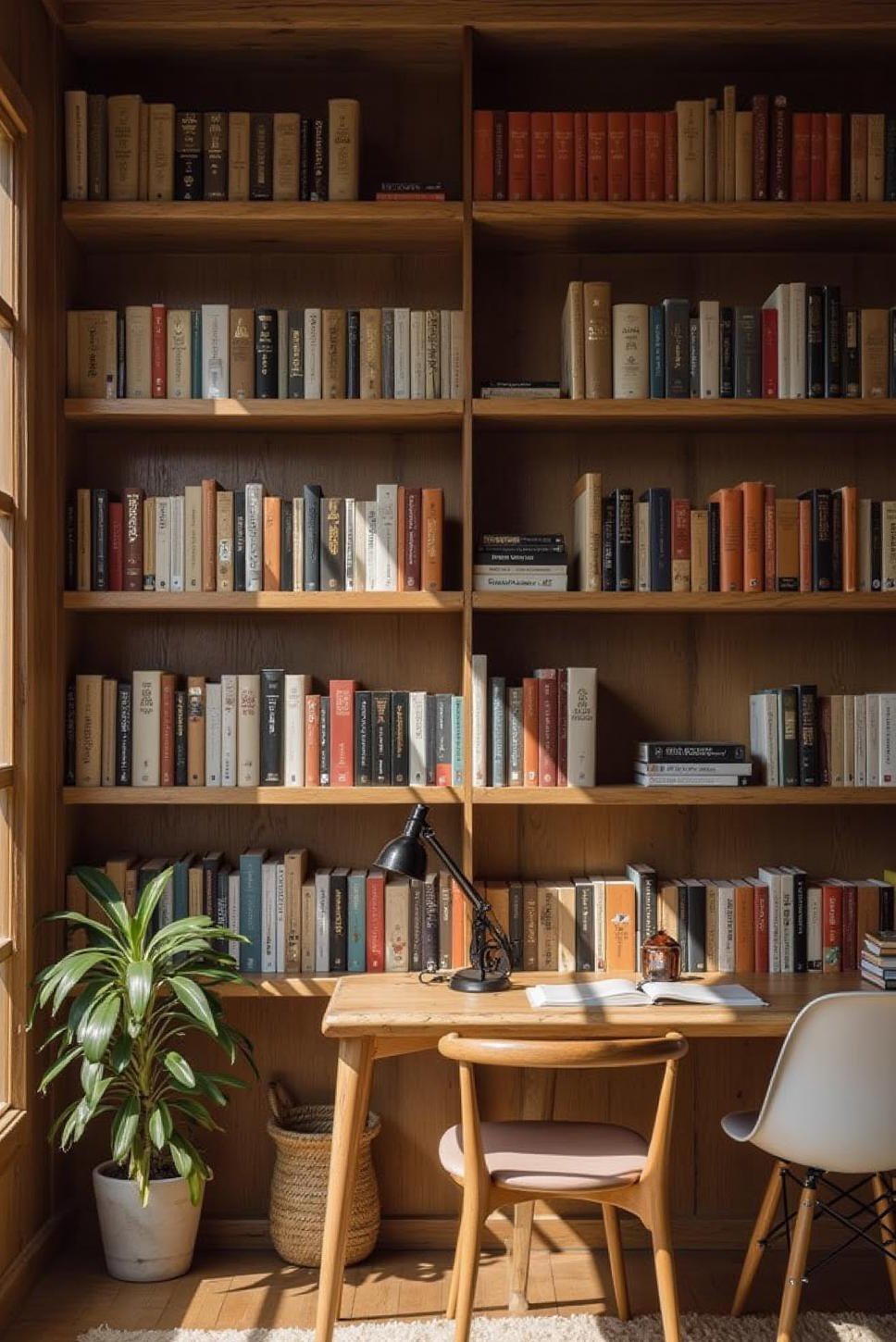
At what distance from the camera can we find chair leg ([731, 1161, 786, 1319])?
2.80 m

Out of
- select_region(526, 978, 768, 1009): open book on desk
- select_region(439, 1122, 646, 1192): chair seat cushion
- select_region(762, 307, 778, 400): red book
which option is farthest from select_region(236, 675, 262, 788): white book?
select_region(762, 307, 778, 400): red book

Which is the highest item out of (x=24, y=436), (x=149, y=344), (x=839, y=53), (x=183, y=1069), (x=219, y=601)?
(x=839, y=53)

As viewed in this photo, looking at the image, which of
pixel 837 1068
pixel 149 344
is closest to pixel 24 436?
pixel 149 344

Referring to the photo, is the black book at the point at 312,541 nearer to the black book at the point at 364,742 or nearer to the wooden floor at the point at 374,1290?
the black book at the point at 364,742

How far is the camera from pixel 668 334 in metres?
3.17

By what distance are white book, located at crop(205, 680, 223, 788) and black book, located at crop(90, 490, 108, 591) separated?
0.36 metres

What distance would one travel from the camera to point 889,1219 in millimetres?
2770

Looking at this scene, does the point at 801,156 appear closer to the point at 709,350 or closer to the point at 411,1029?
the point at 709,350

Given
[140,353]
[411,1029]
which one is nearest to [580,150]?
[140,353]

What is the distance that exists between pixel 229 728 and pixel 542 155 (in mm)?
1533

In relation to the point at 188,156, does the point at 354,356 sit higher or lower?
lower

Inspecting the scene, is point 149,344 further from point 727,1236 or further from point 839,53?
point 727,1236

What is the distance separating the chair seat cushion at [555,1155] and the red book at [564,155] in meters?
2.08

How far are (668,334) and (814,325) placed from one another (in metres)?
0.34
